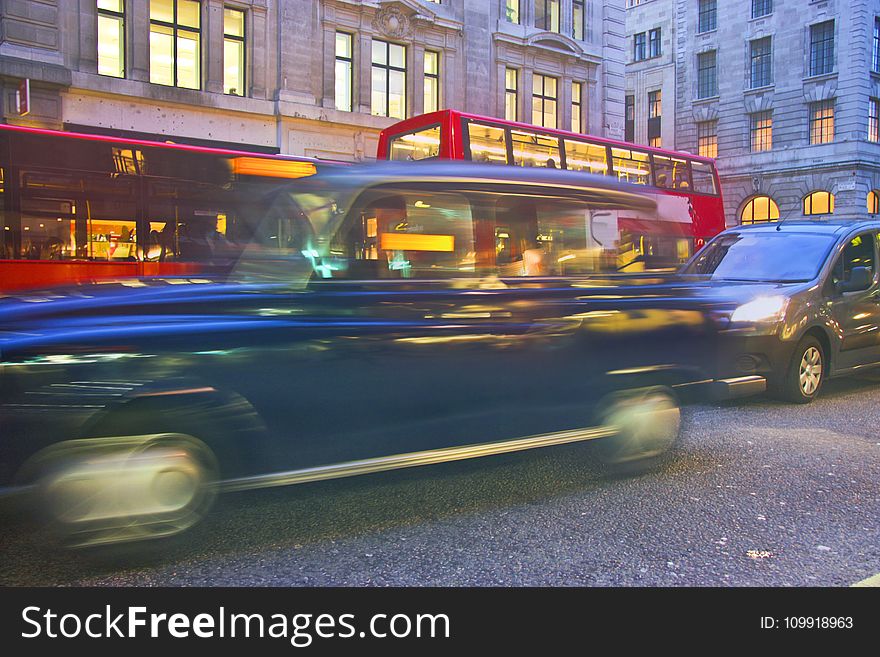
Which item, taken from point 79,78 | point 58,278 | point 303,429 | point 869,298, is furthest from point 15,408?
point 79,78

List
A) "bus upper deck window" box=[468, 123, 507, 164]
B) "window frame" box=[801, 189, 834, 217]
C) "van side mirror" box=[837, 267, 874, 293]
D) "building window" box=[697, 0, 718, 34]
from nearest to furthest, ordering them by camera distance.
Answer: "van side mirror" box=[837, 267, 874, 293] < "bus upper deck window" box=[468, 123, 507, 164] < "window frame" box=[801, 189, 834, 217] < "building window" box=[697, 0, 718, 34]

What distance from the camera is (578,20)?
26.3 metres

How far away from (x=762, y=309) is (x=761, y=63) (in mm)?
37483

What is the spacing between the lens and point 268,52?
19812 mm

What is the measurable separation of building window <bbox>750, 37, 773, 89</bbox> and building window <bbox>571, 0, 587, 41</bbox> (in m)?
17.0

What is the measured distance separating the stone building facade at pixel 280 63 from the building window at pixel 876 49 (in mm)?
18118

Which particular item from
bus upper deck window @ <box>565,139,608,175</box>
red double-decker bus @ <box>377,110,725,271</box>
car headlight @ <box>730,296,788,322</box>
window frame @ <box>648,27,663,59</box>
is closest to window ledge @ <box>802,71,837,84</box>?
window frame @ <box>648,27,663,59</box>

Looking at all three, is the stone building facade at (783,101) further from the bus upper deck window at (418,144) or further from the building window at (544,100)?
the bus upper deck window at (418,144)

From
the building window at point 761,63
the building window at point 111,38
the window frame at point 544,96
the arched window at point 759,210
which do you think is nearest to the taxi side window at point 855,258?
the building window at point 111,38

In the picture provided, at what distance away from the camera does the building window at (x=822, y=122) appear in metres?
36.1

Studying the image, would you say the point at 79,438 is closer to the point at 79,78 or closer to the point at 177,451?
the point at 177,451

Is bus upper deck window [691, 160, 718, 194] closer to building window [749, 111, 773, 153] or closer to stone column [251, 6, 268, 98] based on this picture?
stone column [251, 6, 268, 98]

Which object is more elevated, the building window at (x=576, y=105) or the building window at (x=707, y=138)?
the building window at (x=707, y=138)

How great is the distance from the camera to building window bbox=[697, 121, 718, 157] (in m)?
40.9
